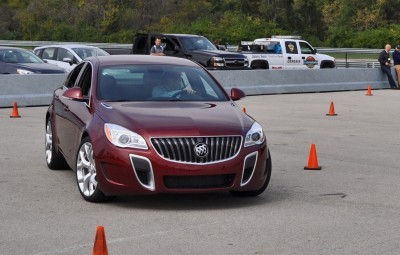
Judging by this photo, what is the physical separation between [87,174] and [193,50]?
897 inches

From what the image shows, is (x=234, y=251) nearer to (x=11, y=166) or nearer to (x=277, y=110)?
(x=11, y=166)

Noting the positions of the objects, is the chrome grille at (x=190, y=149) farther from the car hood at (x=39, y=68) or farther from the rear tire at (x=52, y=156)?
the car hood at (x=39, y=68)

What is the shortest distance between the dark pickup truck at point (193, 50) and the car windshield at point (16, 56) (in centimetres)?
561

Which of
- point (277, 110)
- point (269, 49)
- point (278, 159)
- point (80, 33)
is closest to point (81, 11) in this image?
point (80, 33)

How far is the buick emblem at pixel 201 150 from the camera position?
9.09 metres

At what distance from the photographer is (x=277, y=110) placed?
22.8 meters

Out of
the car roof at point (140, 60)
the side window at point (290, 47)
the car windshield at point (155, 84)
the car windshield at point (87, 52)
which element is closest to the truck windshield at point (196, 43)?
the car windshield at point (87, 52)

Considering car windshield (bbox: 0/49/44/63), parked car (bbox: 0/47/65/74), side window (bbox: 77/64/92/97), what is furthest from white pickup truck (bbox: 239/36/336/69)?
side window (bbox: 77/64/92/97)

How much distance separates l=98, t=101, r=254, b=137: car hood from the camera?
9.19m

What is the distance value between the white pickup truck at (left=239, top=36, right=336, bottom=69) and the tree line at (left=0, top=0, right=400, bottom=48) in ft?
64.9

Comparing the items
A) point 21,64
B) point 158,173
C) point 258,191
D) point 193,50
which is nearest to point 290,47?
point 193,50

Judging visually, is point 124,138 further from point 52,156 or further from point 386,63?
point 386,63

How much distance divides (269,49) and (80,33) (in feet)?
88.9

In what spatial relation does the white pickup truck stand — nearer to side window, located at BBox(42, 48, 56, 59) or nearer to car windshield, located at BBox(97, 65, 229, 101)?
side window, located at BBox(42, 48, 56, 59)
